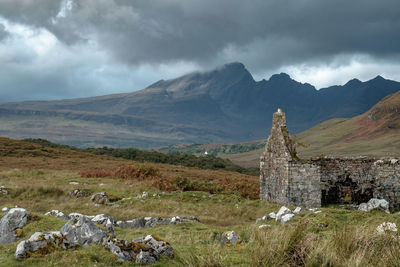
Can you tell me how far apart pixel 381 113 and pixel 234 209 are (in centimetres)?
18024

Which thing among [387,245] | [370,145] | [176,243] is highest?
[387,245]

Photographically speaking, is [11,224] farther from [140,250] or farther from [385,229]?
[385,229]

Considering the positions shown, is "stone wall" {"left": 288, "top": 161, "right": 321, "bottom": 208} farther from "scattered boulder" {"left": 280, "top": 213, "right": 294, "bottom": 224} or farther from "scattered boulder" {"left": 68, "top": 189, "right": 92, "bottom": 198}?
"scattered boulder" {"left": 68, "top": 189, "right": 92, "bottom": 198}

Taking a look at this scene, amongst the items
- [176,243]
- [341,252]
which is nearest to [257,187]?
[176,243]

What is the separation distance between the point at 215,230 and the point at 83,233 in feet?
16.5

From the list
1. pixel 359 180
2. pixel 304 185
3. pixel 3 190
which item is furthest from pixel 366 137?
pixel 3 190

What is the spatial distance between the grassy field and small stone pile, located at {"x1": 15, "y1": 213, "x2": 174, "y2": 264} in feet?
0.59

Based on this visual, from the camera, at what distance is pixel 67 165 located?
128ft

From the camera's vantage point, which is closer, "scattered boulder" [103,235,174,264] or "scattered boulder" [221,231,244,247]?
"scattered boulder" [103,235,174,264]

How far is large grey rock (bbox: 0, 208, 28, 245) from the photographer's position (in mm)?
8977

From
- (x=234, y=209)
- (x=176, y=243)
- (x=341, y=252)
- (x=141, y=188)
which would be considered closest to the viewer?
(x=341, y=252)

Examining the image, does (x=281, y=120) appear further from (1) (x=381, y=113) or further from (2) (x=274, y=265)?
(1) (x=381, y=113)

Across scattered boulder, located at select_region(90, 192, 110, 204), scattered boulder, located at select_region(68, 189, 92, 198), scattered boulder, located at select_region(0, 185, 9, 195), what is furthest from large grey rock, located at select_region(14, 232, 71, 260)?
scattered boulder, located at select_region(0, 185, 9, 195)

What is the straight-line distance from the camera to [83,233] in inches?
309
